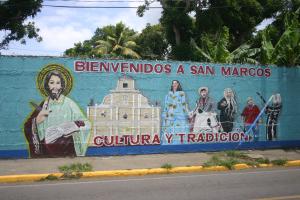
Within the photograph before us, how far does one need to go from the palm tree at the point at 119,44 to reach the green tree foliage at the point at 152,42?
117 centimetres

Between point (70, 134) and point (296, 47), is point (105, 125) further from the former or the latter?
Answer: point (296, 47)

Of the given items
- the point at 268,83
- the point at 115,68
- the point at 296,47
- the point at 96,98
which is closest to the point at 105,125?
the point at 96,98

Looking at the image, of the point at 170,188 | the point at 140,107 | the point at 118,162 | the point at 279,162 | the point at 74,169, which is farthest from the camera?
the point at 140,107

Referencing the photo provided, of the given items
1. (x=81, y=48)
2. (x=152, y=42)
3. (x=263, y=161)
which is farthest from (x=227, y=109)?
(x=81, y=48)

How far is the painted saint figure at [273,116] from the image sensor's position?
15539mm

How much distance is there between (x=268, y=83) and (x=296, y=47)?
1.84 m

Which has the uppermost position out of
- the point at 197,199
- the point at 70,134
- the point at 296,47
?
the point at 296,47

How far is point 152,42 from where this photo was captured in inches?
1641

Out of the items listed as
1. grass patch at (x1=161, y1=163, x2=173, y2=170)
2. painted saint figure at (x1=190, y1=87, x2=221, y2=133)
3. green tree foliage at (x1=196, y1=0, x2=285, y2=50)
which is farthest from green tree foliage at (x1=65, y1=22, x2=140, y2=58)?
grass patch at (x1=161, y1=163, x2=173, y2=170)

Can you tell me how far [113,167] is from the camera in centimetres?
1155

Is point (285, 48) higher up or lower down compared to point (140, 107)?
higher up

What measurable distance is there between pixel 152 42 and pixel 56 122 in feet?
97.2

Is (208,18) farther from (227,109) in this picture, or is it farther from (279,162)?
(279,162)

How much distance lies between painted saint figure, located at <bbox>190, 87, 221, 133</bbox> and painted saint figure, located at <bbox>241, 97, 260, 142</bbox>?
3.62ft
